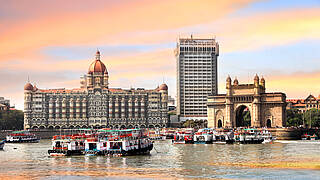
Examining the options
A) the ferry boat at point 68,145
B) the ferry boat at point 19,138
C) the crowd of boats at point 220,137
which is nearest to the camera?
the ferry boat at point 68,145

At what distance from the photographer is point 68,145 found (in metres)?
93.3

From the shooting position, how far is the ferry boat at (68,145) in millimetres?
93250

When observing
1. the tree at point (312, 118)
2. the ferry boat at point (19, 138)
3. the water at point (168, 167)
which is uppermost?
the tree at point (312, 118)

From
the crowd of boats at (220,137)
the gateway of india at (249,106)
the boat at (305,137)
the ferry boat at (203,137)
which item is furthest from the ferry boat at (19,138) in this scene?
the boat at (305,137)

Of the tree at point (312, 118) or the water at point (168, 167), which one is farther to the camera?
the tree at point (312, 118)

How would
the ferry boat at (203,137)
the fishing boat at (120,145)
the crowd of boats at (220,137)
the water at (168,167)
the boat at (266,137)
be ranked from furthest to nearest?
the boat at (266,137), the crowd of boats at (220,137), the ferry boat at (203,137), the fishing boat at (120,145), the water at (168,167)

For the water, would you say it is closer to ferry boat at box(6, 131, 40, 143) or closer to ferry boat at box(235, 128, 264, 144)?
ferry boat at box(235, 128, 264, 144)

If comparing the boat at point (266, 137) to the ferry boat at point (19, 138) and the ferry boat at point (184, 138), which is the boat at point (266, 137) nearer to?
the ferry boat at point (184, 138)

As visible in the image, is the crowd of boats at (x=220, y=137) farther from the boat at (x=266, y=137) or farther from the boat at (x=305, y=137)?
the boat at (x=305, y=137)

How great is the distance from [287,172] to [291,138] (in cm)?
9354

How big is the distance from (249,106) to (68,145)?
3568 inches

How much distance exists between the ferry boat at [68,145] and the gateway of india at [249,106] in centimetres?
8604

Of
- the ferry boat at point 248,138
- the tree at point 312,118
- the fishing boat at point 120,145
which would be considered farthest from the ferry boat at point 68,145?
the tree at point 312,118

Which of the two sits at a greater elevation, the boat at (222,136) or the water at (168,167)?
the boat at (222,136)
